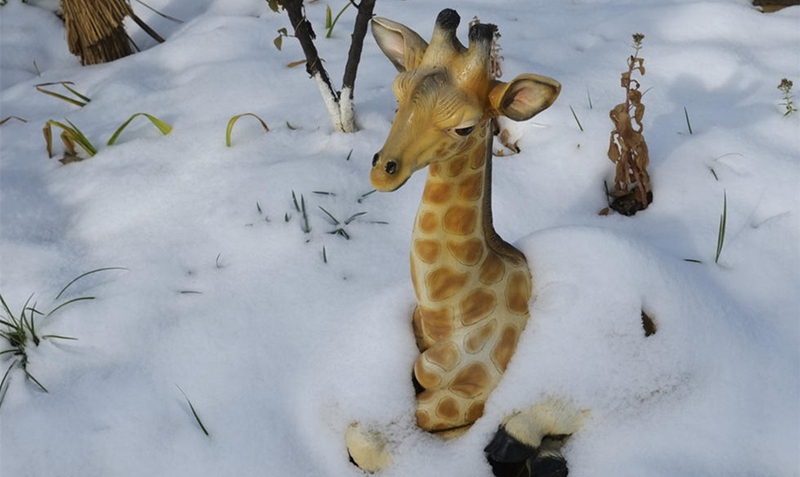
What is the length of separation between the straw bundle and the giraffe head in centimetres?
219

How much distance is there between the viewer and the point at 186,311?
7.22 feet

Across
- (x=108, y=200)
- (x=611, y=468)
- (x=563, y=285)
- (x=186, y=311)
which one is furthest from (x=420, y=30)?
(x=611, y=468)

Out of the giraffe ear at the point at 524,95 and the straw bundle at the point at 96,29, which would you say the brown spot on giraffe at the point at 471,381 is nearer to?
the giraffe ear at the point at 524,95

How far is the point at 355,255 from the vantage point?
7.55ft

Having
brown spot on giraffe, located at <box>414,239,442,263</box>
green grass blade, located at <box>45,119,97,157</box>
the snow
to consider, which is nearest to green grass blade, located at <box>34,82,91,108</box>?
the snow

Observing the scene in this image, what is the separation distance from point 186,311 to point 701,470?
54.6 inches

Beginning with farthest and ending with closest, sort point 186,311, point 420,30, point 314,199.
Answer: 1. point 420,30
2. point 314,199
3. point 186,311

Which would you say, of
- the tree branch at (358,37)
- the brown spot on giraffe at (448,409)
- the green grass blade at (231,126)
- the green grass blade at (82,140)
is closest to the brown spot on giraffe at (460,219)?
the brown spot on giraffe at (448,409)

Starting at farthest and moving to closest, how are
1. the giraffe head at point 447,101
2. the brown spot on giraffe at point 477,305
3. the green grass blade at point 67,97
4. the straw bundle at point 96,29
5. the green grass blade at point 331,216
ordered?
the straw bundle at point 96,29, the green grass blade at point 67,97, the green grass blade at point 331,216, the brown spot on giraffe at point 477,305, the giraffe head at point 447,101

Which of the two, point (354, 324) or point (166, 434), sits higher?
point (354, 324)

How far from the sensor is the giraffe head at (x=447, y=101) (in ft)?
4.54

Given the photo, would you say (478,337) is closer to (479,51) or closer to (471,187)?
(471,187)

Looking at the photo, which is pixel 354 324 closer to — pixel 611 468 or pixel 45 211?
pixel 611 468

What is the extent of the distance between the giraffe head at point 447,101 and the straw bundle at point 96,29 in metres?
2.19
